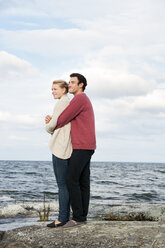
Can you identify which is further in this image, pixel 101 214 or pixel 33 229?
pixel 101 214

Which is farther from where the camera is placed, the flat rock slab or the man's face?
the man's face

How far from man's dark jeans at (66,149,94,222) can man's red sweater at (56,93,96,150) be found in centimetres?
12

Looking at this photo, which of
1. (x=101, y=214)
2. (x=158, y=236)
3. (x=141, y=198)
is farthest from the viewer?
(x=141, y=198)

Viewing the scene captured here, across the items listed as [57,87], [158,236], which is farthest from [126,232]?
[57,87]

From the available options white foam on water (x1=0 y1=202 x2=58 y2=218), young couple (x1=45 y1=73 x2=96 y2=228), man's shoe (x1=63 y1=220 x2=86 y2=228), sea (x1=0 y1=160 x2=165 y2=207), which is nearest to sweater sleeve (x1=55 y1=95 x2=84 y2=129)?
young couple (x1=45 y1=73 x2=96 y2=228)

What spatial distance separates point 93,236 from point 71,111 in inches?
66.4

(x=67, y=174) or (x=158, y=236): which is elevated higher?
(x=67, y=174)

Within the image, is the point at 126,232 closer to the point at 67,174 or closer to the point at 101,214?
the point at 67,174

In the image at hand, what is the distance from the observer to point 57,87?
4516 mm

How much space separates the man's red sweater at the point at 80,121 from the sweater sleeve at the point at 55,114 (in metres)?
0.06

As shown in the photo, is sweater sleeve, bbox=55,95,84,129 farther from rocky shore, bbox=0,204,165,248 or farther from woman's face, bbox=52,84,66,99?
rocky shore, bbox=0,204,165,248

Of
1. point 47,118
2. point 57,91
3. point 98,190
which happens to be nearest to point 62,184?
point 47,118

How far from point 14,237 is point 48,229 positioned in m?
0.49

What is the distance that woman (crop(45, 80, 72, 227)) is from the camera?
14.4 ft
